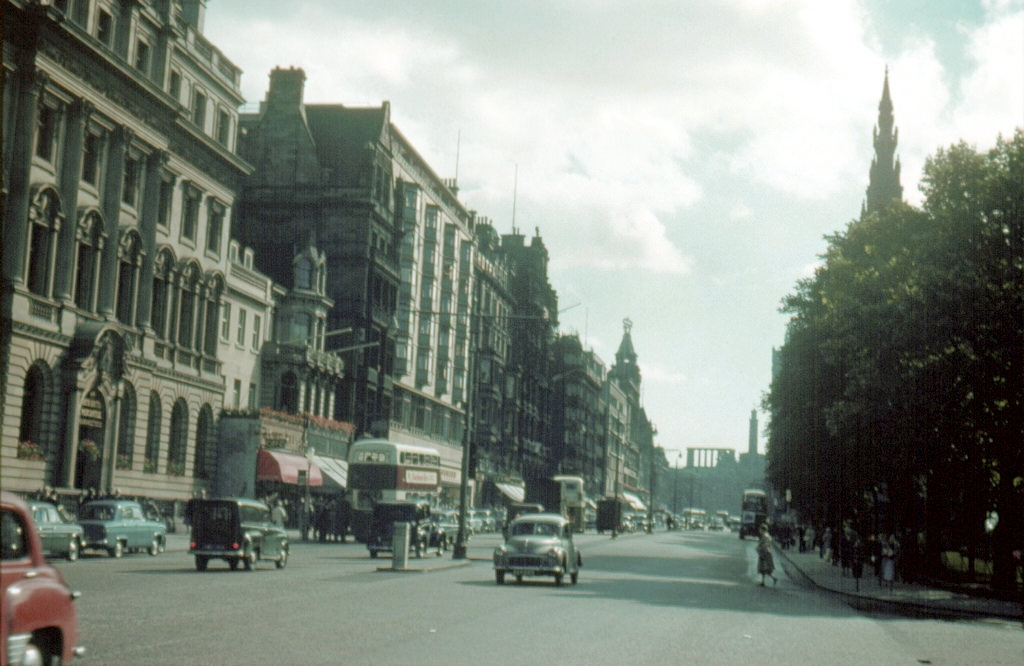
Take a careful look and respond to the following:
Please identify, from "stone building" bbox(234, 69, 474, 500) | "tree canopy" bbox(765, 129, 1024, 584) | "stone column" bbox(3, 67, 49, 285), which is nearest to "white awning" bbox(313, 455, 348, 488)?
"stone building" bbox(234, 69, 474, 500)

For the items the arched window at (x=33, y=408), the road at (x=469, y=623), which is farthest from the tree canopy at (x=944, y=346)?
the arched window at (x=33, y=408)

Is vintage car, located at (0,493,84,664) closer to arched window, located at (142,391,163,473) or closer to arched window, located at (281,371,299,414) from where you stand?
arched window, located at (142,391,163,473)

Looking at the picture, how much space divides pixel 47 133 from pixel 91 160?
3211mm

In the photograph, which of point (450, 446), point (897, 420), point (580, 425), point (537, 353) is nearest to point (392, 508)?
point (897, 420)

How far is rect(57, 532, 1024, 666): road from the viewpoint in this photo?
13.1m

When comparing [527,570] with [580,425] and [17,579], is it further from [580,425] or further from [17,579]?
[580,425]

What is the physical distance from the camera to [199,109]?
2077 inches

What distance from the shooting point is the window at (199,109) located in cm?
5227

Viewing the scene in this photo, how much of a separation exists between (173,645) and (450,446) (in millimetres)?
77636

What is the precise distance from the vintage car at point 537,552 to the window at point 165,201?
87.5 ft

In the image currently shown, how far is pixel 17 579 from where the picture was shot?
7457mm

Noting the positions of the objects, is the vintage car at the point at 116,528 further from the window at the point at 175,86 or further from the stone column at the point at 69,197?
the window at the point at 175,86

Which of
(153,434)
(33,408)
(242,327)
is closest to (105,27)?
(33,408)

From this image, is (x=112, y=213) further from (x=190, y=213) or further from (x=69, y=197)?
(x=190, y=213)
